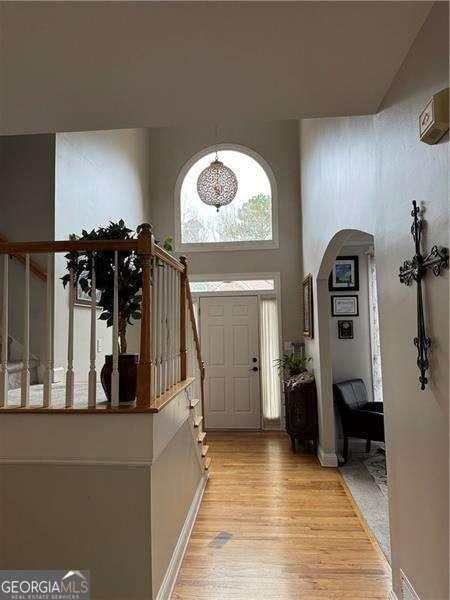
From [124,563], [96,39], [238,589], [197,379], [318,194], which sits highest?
[318,194]

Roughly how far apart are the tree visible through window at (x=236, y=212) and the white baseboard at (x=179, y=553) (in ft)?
12.6

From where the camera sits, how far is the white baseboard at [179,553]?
6.91ft

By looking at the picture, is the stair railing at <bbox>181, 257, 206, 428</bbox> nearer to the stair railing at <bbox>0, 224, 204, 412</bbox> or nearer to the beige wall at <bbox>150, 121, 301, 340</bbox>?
the stair railing at <bbox>0, 224, 204, 412</bbox>

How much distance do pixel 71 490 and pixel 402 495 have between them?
1606mm

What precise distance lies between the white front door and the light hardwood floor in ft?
5.59

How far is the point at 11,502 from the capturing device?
195 centimetres

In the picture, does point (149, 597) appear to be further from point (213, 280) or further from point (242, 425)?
point (213, 280)

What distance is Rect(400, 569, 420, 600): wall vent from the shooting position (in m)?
1.72

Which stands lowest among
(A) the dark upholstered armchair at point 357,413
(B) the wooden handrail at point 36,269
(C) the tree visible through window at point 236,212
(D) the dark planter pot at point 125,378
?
(A) the dark upholstered armchair at point 357,413

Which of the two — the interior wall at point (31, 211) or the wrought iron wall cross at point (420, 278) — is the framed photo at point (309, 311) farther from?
the wrought iron wall cross at point (420, 278)

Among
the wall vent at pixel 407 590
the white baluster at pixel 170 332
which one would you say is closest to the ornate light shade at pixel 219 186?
the white baluster at pixel 170 332

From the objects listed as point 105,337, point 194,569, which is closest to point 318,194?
point 105,337

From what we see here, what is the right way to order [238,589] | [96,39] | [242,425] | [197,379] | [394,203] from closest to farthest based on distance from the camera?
[96,39] < [394,203] < [238,589] < [197,379] < [242,425]

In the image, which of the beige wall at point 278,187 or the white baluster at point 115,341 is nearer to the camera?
the white baluster at point 115,341
